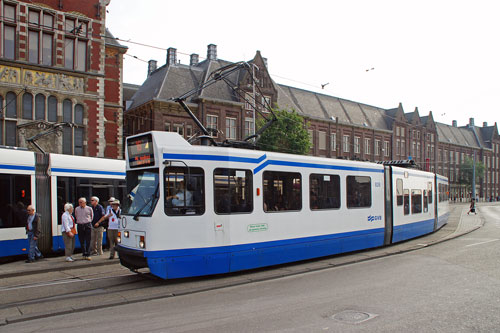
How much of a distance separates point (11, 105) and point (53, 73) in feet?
8.92

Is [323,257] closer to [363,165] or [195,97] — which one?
[363,165]

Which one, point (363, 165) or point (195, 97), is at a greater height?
point (195, 97)

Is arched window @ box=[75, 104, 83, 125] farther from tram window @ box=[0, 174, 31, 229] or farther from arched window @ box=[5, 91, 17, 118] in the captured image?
tram window @ box=[0, 174, 31, 229]

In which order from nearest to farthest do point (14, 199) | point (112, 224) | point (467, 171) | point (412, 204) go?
point (14, 199) < point (112, 224) < point (412, 204) < point (467, 171)

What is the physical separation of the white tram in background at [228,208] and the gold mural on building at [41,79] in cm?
1655

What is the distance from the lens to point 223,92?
40969 mm

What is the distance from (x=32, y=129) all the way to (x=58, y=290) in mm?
17129

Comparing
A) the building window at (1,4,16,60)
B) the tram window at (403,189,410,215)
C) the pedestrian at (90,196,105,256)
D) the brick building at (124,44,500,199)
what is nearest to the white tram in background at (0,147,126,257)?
the pedestrian at (90,196,105,256)

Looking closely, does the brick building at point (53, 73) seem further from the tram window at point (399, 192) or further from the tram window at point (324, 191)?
the tram window at point (399, 192)

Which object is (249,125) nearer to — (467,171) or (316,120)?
(316,120)

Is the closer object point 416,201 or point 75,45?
point 416,201

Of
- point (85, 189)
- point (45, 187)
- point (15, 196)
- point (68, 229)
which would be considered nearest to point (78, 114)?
point (85, 189)

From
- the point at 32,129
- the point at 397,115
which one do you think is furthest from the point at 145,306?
the point at 397,115

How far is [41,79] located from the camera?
22.5m
